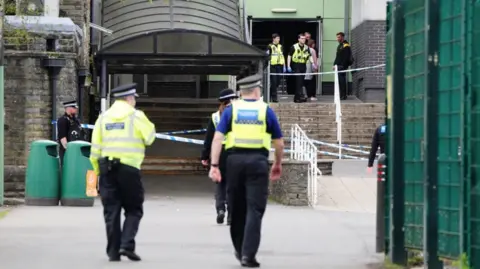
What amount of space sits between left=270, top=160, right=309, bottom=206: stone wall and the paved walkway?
1.00 ft

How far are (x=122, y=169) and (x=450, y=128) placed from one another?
10.1 ft

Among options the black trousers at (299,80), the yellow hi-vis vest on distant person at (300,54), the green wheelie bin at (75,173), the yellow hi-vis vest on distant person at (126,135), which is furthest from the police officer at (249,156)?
the yellow hi-vis vest on distant person at (300,54)

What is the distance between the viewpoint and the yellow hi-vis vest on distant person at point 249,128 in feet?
31.0

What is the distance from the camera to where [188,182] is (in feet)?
72.3

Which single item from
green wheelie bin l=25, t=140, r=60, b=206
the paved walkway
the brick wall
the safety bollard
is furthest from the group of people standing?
the safety bollard

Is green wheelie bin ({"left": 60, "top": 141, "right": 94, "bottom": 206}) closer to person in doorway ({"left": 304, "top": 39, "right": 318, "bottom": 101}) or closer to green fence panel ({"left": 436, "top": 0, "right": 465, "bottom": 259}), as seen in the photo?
green fence panel ({"left": 436, "top": 0, "right": 465, "bottom": 259})

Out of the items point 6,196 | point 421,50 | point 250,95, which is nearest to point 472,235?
point 421,50

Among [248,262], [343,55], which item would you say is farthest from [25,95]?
[343,55]

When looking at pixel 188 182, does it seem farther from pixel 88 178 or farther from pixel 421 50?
pixel 421 50

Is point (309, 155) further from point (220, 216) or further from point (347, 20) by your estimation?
point (347, 20)

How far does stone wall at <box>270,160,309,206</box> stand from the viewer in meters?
16.9

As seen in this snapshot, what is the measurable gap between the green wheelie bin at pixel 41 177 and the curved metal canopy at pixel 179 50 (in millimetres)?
3782

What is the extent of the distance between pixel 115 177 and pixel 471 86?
11.9 ft

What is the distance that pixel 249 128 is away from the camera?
9.45m
